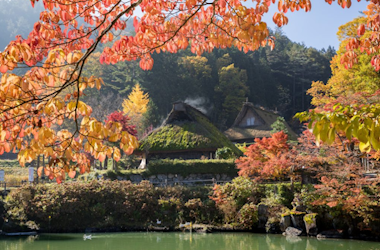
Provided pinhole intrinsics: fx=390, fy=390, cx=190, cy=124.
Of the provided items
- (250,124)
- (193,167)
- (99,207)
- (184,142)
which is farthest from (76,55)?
(250,124)

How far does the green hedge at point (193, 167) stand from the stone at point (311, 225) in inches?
229

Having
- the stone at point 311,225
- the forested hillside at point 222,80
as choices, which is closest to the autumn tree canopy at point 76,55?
the stone at point 311,225

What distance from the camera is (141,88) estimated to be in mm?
39000

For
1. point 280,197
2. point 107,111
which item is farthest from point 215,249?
point 107,111

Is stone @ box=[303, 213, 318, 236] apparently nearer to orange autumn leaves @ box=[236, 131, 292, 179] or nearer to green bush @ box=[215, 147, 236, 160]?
orange autumn leaves @ box=[236, 131, 292, 179]

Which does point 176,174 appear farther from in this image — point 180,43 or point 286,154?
point 180,43

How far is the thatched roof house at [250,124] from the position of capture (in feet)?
96.0

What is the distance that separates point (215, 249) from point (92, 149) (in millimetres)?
8612

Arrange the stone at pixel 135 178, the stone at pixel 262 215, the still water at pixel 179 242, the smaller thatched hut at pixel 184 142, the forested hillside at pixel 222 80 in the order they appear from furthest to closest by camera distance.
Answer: the forested hillside at pixel 222 80 < the smaller thatched hut at pixel 184 142 < the stone at pixel 135 178 < the stone at pixel 262 215 < the still water at pixel 179 242

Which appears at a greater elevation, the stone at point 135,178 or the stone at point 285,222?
the stone at point 135,178

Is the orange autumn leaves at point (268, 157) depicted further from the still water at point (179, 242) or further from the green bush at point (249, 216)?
the still water at point (179, 242)

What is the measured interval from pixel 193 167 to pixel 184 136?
3.12m

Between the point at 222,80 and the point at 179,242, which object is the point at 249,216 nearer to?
the point at 179,242

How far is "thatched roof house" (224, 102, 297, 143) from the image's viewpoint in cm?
2925
